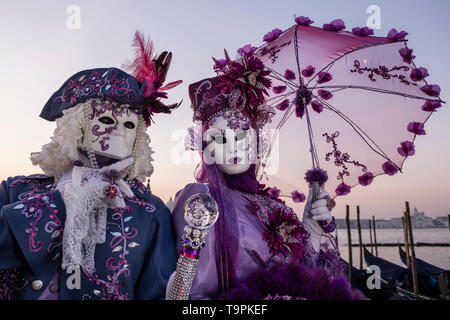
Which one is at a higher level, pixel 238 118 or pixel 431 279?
pixel 238 118

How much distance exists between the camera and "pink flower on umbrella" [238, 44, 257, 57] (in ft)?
7.43

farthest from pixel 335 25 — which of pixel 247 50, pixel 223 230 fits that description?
pixel 223 230

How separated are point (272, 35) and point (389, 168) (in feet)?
3.93

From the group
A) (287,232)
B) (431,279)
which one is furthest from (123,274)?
(431,279)

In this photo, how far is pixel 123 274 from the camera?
5.62ft

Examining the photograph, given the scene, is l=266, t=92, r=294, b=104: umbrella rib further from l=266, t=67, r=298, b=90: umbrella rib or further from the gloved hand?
the gloved hand

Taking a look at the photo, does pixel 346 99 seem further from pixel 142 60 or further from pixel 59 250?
pixel 59 250

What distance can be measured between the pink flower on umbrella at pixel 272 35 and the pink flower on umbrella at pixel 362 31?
47 cm

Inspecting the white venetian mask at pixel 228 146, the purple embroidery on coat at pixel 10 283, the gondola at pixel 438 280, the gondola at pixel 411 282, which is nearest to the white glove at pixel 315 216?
the white venetian mask at pixel 228 146

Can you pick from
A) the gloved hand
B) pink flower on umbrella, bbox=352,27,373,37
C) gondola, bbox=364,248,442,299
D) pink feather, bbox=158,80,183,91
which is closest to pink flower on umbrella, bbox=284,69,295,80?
pink flower on umbrella, bbox=352,27,373,37

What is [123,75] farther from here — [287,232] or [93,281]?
[287,232]

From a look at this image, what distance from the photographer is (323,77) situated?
8.07 feet

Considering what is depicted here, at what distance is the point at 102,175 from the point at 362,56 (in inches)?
73.8

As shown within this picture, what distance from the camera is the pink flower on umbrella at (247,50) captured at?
2264 millimetres
